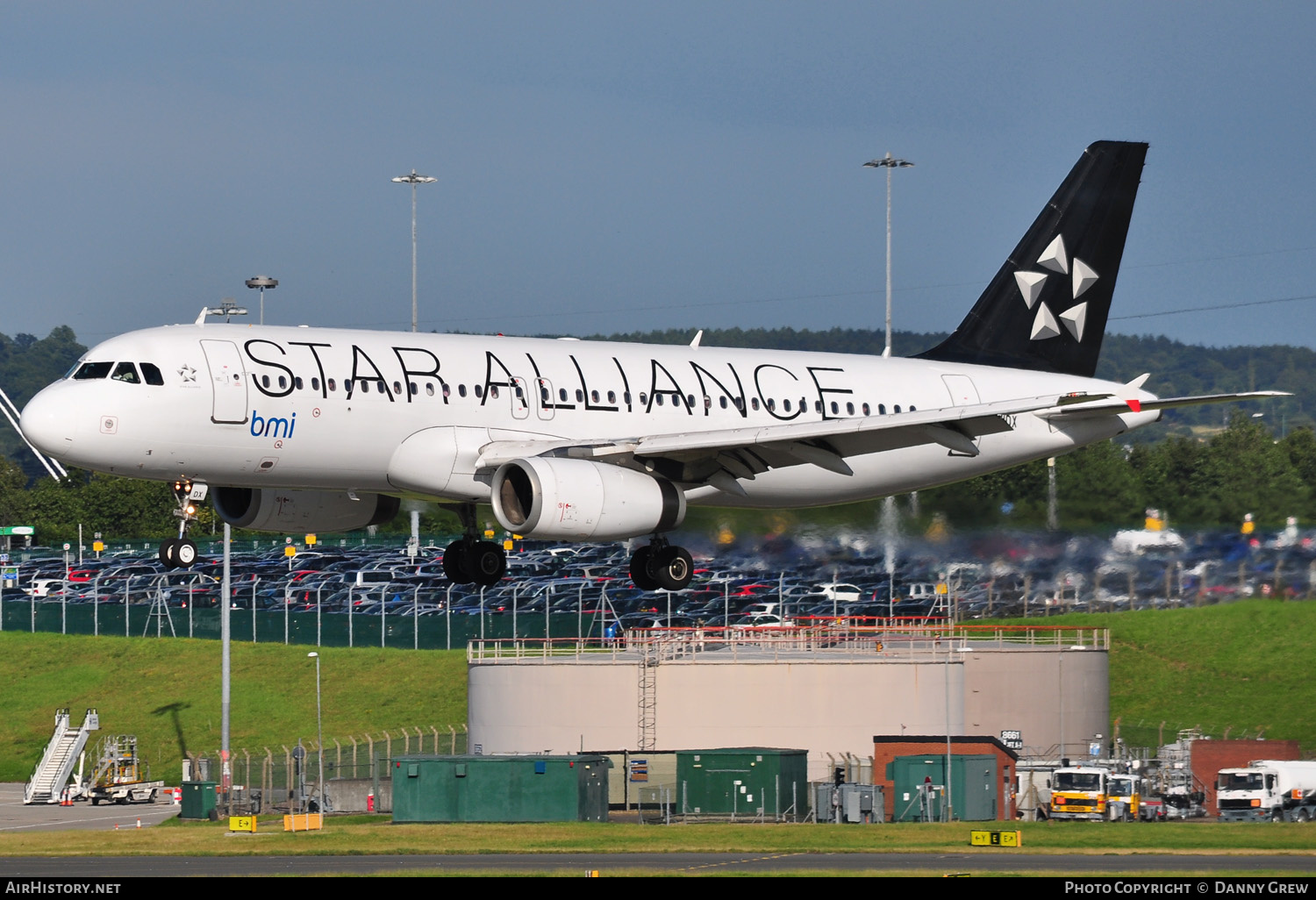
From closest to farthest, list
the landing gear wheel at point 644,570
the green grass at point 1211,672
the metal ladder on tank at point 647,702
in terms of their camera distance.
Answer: the landing gear wheel at point 644,570 → the metal ladder on tank at point 647,702 → the green grass at point 1211,672

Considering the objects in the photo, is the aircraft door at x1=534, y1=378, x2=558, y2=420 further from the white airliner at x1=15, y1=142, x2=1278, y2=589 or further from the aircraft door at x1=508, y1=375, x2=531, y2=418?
the aircraft door at x1=508, y1=375, x2=531, y2=418

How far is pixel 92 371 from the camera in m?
39.4

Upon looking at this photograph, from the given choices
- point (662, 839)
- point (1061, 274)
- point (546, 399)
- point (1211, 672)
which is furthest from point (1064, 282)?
point (1211, 672)

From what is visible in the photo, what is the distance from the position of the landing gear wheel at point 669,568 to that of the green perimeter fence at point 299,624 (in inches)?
1976

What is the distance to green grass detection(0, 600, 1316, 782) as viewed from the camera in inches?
3698

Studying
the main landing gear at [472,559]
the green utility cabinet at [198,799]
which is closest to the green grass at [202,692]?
the green utility cabinet at [198,799]

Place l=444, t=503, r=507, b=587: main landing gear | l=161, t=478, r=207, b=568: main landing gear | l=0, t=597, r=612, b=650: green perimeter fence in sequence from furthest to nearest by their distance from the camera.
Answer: l=0, t=597, r=612, b=650: green perimeter fence → l=444, t=503, r=507, b=587: main landing gear → l=161, t=478, r=207, b=568: main landing gear

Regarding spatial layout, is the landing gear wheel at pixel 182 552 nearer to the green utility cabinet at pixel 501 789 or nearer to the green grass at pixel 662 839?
the green grass at pixel 662 839

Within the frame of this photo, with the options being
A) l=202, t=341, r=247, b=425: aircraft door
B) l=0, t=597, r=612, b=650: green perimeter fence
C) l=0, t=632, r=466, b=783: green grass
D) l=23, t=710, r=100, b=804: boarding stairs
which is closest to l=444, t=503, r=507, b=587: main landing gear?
l=202, t=341, r=247, b=425: aircraft door

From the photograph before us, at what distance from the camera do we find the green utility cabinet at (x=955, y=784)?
65.1 m

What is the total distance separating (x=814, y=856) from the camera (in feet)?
171

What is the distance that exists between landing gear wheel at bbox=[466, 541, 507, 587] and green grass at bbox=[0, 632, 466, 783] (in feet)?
158

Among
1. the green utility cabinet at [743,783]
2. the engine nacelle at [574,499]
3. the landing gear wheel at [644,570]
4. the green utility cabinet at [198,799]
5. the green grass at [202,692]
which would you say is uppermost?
the engine nacelle at [574,499]
